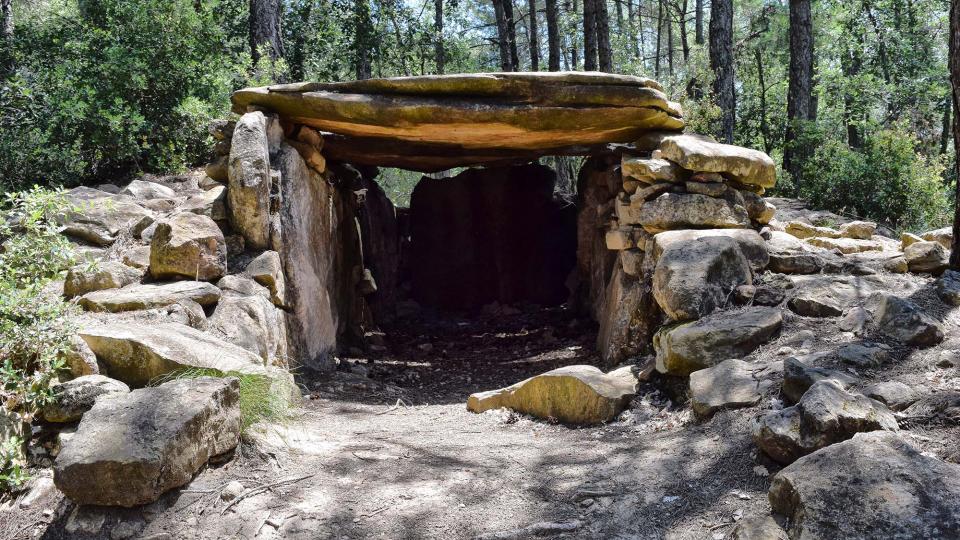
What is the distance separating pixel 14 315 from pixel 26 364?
10.6 inches

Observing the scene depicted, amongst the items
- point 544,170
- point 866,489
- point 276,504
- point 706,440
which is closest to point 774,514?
point 866,489

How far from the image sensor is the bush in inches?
329

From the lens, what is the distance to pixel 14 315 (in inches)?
139

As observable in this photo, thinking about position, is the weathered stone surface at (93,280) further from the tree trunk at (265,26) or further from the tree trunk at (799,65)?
the tree trunk at (799,65)

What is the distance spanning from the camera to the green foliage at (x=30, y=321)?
10.8 feet

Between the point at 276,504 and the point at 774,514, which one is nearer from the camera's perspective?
the point at 774,514

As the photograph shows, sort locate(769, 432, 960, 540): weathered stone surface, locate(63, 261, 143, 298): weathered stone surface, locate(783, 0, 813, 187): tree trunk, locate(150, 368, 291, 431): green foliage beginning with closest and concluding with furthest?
locate(769, 432, 960, 540): weathered stone surface → locate(150, 368, 291, 431): green foliage → locate(63, 261, 143, 298): weathered stone surface → locate(783, 0, 813, 187): tree trunk

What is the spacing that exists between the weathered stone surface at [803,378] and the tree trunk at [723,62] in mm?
7115

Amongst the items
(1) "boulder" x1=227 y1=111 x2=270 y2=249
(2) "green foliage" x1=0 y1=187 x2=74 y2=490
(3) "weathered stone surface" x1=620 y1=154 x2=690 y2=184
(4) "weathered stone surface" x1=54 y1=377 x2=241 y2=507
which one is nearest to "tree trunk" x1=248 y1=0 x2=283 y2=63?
(1) "boulder" x1=227 y1=111 x2=270 y2=249

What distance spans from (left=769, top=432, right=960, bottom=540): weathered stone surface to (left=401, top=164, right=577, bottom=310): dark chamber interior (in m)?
9.94

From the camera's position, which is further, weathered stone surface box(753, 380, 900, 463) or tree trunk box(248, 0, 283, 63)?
tree trunk box(248, 0, 283, 63)

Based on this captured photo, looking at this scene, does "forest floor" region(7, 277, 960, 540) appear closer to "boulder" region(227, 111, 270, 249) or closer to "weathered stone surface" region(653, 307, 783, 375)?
"weathered stone surface" region(653, 307, 783, 375)

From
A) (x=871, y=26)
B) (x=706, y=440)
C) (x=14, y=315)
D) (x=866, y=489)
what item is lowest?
(x=706, y=440)

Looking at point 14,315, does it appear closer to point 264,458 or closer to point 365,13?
point 264,458
